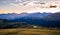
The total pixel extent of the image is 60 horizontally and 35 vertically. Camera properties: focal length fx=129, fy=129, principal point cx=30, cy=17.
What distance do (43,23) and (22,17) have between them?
0.18m

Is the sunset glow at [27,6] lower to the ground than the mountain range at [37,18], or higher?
higher

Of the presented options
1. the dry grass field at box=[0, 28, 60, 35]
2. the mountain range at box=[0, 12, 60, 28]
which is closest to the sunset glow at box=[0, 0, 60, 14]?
the mountain range at box=[0, 12, 60, 28]

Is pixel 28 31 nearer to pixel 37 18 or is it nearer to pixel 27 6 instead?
pixel 37 18

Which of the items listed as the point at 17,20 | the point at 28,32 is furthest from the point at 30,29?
the point at 17,20

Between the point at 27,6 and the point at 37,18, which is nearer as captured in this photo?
the point at 37,18

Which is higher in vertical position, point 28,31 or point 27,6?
point 27,6

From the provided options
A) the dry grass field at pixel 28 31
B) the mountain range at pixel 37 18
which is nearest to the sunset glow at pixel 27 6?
the mountain range at pixel 37 18

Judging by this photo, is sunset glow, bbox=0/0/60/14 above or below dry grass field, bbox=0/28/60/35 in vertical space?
above

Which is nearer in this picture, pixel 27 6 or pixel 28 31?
pixel 28 31

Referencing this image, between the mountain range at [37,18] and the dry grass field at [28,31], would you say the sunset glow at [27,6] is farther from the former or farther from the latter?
the dry grass field at [28,31]

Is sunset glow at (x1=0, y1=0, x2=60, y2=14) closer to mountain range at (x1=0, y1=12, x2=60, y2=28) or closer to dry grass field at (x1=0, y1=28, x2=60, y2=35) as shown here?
mountain range at (x1=0, y1=12, x2=60, y2=28)

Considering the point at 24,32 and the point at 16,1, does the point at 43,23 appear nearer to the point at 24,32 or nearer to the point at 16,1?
the point at 24,32

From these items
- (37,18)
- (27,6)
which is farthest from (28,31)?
(27,6)

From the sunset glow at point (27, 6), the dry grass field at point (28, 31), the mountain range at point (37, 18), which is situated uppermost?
the sunset glow at point (27, 6)
